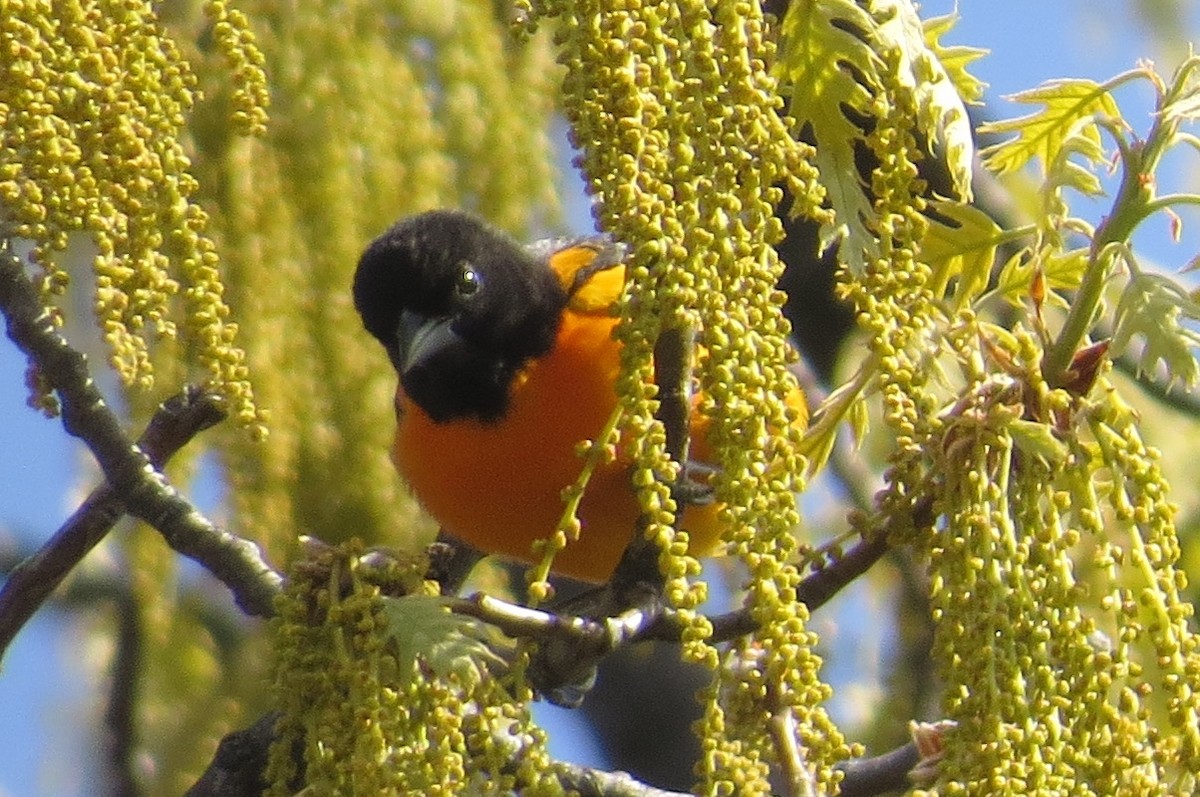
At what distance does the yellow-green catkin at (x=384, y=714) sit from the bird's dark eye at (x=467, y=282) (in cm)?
156

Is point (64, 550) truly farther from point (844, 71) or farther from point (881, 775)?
point (844, 71)

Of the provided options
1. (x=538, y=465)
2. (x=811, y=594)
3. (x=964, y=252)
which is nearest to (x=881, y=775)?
(x=811, y=594)

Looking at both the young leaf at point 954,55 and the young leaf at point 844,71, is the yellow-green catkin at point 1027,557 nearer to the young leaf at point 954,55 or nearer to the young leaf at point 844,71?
the young leaf at point 844,71

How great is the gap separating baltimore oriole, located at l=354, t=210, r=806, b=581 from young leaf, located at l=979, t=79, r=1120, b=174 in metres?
1.08

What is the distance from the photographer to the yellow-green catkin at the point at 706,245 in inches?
53.2

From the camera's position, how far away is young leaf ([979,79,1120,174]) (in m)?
1.90

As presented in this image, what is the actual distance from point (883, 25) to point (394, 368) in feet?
5.47

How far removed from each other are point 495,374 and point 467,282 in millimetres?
175

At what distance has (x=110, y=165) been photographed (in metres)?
1.54

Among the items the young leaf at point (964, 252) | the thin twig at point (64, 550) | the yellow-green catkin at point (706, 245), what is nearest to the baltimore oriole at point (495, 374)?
the thin twig at point (64, 550)

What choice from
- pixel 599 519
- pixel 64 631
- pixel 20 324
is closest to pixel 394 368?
pixel 599 519

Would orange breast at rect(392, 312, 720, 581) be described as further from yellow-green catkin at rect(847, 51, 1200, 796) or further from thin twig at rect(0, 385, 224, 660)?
yellow-green catkin at rect(847, 51, 1200, 796)

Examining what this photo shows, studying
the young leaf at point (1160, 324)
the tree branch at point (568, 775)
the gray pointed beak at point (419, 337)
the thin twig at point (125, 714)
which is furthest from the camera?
the thin twig at point (125, 714)

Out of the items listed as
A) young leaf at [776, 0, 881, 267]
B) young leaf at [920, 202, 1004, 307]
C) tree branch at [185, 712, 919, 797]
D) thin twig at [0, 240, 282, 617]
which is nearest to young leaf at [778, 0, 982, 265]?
young leaf at [776, 0, 881, 267]
